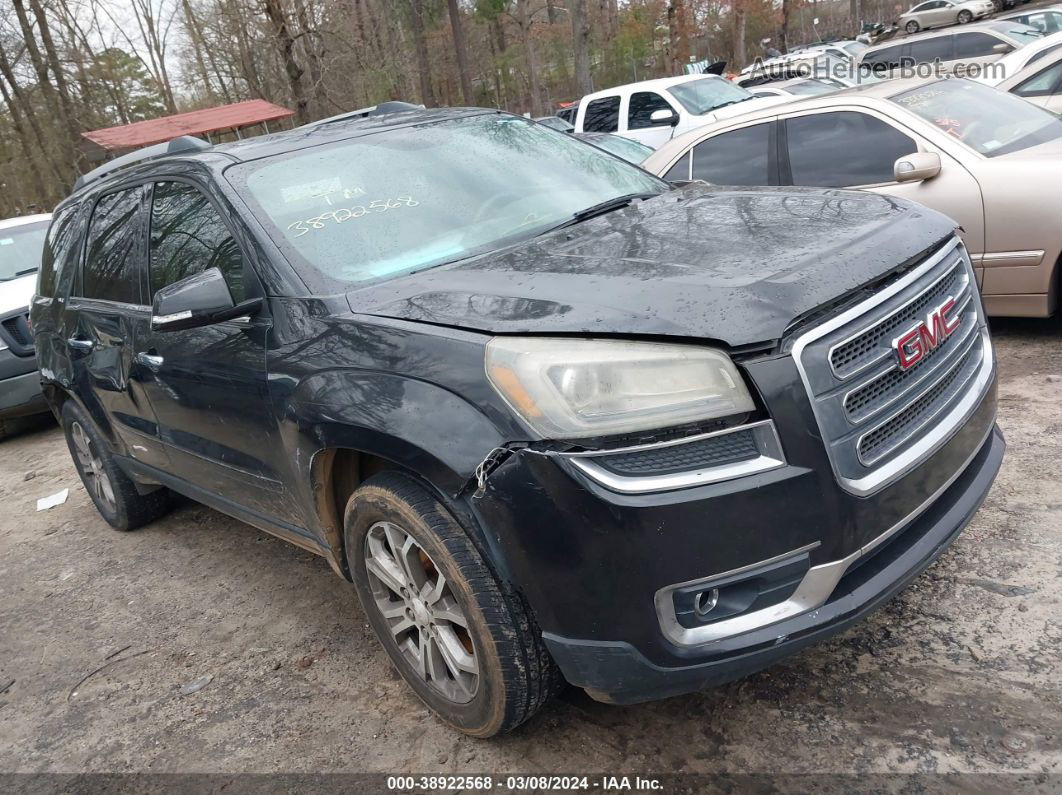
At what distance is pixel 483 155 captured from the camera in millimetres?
3371

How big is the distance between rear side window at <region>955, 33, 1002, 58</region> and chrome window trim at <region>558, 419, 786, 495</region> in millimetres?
17384

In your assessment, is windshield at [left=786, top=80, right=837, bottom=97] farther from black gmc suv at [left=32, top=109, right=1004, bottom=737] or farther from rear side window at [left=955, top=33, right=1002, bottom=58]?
black gmc suv at [left=32, top=109, right=1004, bottom=737]

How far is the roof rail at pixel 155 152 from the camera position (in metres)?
3.60

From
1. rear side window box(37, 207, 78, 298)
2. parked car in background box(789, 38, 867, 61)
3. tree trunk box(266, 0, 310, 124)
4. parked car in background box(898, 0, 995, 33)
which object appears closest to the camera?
rear side window box(37, 207, 78, 298)

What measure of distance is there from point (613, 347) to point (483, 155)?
5.40 ft

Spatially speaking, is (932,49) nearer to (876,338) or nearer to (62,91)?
(876,338)

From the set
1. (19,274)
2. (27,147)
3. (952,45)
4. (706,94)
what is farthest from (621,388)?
(27,147)

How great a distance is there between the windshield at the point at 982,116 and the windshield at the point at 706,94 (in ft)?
23.6

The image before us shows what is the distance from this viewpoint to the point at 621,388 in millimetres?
1973

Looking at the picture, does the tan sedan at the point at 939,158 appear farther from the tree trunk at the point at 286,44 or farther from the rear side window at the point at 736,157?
the tree trunk at the point at 286,44

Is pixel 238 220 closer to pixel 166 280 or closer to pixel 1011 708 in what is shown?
pixel 166 280

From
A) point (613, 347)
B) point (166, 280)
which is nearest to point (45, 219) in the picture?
point (166, 280)

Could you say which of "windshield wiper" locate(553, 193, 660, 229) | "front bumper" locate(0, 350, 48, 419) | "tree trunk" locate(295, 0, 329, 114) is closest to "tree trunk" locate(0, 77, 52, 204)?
"tree trunk" locate(295, 0, 329, 114)

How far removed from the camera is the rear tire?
184 inches
